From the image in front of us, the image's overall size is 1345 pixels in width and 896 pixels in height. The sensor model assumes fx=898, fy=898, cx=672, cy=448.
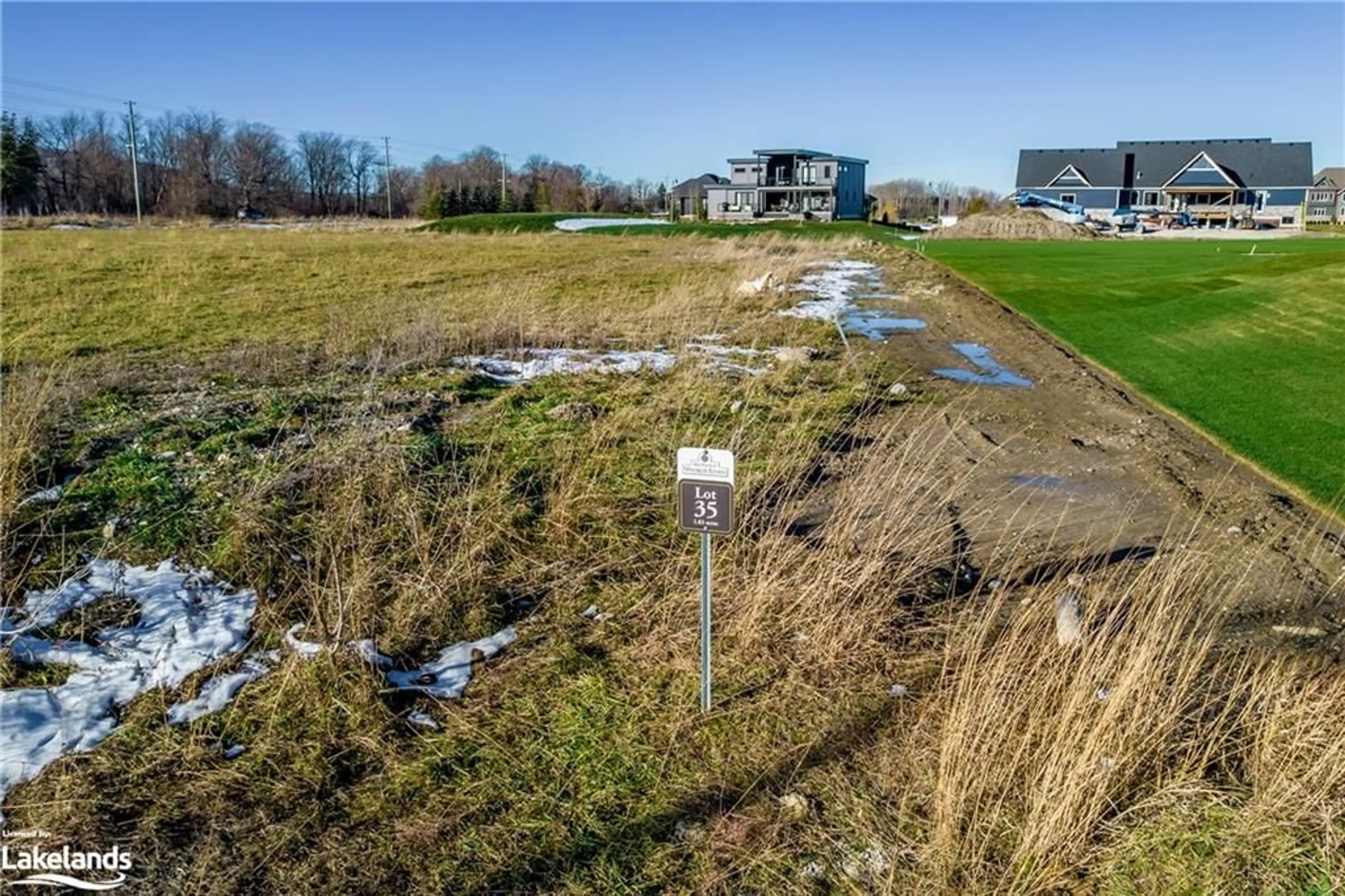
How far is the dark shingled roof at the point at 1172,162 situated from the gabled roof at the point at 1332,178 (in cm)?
2329

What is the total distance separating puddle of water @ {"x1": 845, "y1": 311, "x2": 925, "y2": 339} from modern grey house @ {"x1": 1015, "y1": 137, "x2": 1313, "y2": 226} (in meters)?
58.7

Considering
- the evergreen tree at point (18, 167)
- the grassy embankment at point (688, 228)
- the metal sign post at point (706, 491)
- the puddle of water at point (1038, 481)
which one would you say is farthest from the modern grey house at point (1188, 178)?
the evergreen tree at point (18, 167)

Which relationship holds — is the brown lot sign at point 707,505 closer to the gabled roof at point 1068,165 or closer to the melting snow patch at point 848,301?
the melting snow patch at point 848,301

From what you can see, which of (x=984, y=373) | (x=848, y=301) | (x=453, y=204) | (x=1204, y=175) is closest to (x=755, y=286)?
(x=848, y=301)

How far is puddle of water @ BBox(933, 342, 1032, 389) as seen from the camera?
36.0 feet

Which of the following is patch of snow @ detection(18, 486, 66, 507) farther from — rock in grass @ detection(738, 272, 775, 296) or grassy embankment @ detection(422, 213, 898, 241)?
grassy embankment @ detection(422, 213, 898, 241)

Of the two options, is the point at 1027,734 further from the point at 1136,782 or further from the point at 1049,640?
the point at 1049,640

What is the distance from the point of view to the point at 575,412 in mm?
8312

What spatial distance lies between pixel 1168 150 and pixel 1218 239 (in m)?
34.3

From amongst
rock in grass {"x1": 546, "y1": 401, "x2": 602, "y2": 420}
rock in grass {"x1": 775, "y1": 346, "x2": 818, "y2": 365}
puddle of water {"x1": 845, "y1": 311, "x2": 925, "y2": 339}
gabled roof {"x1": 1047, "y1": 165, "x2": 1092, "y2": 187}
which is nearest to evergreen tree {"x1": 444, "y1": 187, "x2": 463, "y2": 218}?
gabled roof {"x1": 1047, "y1": 165, "x2": 1092, "y2": 187}

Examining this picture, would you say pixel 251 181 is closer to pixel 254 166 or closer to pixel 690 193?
pixel 254 166

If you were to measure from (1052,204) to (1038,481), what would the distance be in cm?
7123

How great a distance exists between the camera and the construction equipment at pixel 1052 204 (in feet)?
216

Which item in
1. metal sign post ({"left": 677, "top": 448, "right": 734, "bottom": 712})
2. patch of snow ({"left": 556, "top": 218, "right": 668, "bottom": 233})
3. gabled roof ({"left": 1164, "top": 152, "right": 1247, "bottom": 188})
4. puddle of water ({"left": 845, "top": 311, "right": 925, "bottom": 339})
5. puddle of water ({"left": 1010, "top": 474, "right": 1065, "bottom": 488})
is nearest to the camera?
metal sign post ({"left": 677, "top": 448, "right": 734, "bottom": 712})
